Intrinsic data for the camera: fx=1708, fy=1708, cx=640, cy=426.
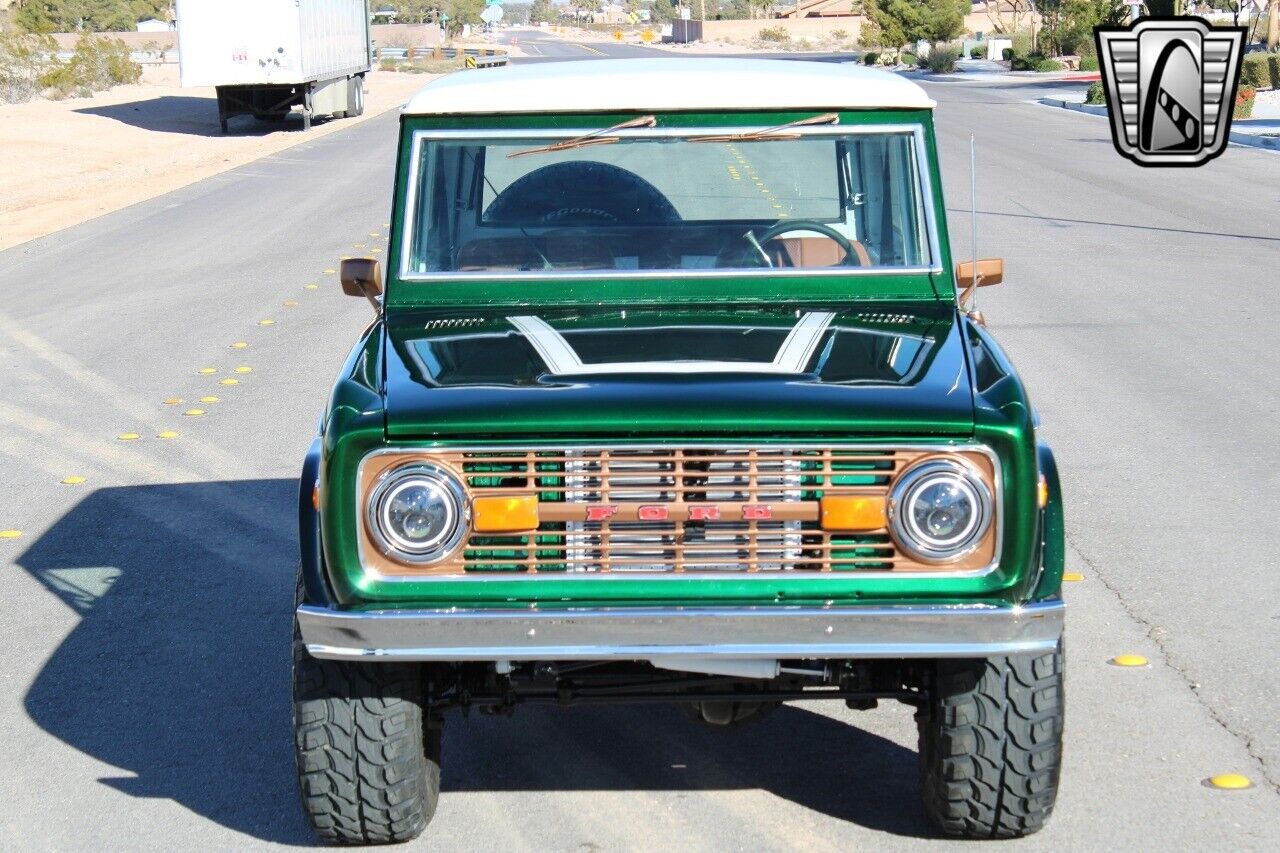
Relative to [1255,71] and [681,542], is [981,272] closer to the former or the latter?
[681,542]

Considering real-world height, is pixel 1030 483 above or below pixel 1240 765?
above

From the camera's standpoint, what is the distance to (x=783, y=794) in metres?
4.55

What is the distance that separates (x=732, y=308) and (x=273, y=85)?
31.0 meters

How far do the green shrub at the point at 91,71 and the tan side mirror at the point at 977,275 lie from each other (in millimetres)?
42748

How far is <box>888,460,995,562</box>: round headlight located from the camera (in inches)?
146

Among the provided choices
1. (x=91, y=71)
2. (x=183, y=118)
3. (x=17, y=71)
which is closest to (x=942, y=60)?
(x=91, y=71)

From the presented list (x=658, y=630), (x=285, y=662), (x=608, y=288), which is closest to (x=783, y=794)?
(x=658, y=630)

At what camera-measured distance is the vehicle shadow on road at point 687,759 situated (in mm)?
4523

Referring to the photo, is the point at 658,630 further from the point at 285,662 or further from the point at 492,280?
the point at 285,662

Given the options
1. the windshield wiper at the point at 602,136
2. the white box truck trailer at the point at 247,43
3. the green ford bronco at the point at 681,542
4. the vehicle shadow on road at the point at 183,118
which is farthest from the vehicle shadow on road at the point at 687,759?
the vehicle shadow on road at the point at 183,118

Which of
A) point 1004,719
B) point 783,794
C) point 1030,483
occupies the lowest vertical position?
point 783,794

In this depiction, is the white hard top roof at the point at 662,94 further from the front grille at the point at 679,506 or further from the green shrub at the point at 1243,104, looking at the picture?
the green shrub at the point at 1243,104

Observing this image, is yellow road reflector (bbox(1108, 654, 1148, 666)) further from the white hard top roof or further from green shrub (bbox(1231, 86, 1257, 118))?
green shrub (bbox(1231, 86, 1257, 118))

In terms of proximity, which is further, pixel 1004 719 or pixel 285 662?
pixel 285 662
